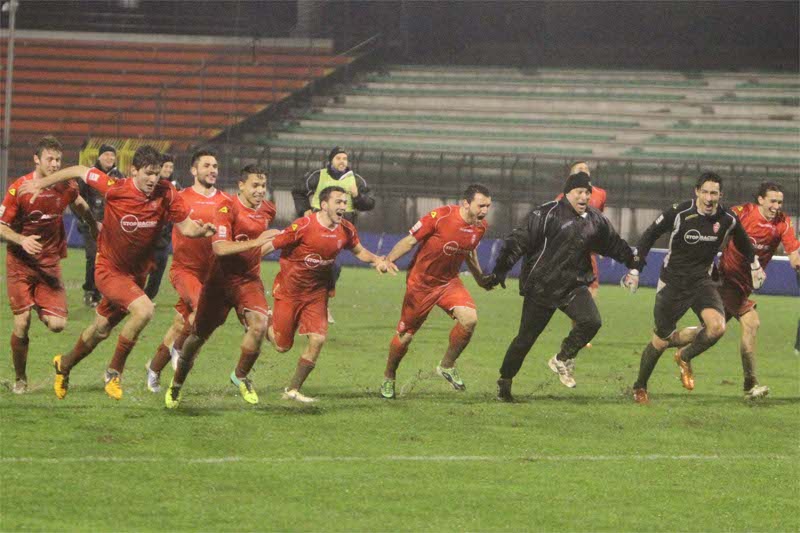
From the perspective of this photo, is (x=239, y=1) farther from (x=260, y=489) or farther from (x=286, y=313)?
(x=260, y=489)

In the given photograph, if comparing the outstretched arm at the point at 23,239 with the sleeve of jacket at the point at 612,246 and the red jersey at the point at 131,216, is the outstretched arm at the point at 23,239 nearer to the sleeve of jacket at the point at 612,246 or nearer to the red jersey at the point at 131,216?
the red jersey at the point at 131,216

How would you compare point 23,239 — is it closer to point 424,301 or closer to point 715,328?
point 424,301

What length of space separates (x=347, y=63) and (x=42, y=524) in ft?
115

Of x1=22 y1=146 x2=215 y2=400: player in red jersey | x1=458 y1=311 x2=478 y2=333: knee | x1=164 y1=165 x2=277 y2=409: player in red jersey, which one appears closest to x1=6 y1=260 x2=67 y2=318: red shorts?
x1=22 y1=146 x2=215 y2=400: player in red jersey

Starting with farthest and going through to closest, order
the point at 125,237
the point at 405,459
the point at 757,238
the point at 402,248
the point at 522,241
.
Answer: the point at 757,238 < the point at 402,248 < the point at 522,241 < the point at 125,237 < the point at 405,459

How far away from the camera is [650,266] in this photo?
2816cm

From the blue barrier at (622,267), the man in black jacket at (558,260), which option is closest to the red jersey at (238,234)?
the man in black jacket at (558,260)

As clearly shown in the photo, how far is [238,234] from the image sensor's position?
11.9m

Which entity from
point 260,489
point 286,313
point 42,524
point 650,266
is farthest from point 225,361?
point 650,266

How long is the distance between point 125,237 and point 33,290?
127 centimetres

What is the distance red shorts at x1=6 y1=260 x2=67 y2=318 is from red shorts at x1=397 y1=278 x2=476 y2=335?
3155mm

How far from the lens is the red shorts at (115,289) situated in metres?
11.2

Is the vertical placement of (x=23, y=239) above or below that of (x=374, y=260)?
above

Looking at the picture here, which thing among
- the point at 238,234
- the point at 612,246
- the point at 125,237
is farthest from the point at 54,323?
the point at 612,246
